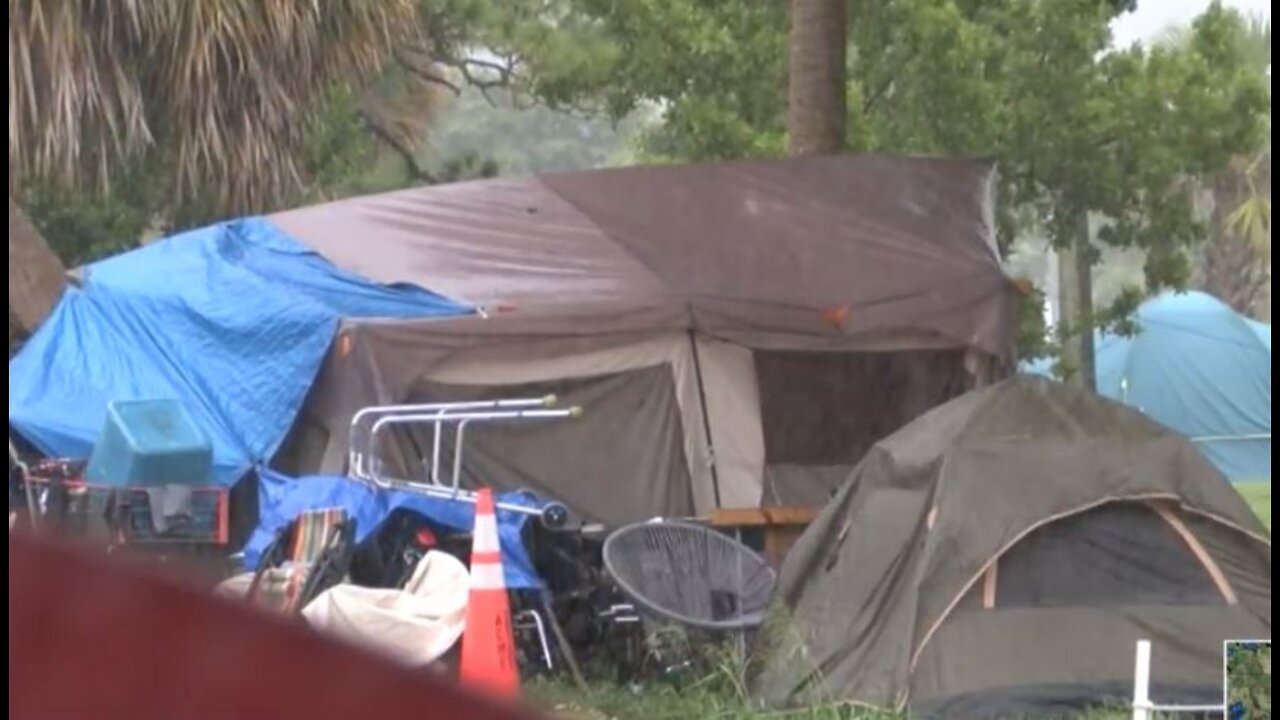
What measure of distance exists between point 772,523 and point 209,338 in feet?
12.6

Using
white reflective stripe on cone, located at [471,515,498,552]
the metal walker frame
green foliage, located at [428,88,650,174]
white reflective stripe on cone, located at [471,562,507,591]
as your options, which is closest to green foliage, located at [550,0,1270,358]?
the metal walker frame

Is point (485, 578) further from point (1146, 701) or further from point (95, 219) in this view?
point (95, 219)

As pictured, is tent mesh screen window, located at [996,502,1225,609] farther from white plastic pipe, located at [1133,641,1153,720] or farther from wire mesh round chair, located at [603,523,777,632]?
wire mesh round chair, located at [603,523,777,632]

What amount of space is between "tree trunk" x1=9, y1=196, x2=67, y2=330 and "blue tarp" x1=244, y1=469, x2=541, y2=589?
14.3ft

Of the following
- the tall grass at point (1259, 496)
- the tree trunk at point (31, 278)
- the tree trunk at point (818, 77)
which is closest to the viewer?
the tree trunk at point (818, 77)

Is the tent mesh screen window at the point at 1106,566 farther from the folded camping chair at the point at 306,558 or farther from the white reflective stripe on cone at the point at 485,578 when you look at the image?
the folded camping chair at the point at 306,558

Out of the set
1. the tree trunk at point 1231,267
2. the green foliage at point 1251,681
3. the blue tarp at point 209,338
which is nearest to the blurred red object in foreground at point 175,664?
the green foliage at point 1251,681

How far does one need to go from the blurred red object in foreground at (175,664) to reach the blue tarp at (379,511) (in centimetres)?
993

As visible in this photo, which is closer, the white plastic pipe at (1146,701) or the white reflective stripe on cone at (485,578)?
the white plastic pipe at (1146,701)

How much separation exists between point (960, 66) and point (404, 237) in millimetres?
4338

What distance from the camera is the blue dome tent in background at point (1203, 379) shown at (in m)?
30.0

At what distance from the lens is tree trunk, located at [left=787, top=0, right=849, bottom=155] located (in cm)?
1506

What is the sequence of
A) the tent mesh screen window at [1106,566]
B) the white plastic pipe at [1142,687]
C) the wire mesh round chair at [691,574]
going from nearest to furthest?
the white plastic pipe at [1142,687] → the tent mesh screen window at [1106,566] → the wire mesh round chair at [691,574]

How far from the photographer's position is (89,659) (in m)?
0.64
